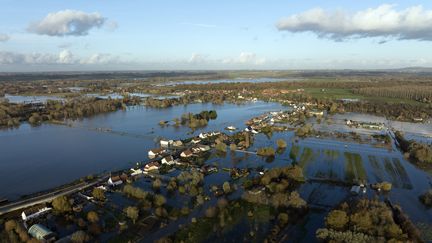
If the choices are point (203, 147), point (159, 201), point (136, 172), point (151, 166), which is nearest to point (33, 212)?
point (159, 201)

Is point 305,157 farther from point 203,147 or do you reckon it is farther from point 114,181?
point 114,181

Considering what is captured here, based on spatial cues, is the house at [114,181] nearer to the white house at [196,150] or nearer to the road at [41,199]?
the road at [41,199]

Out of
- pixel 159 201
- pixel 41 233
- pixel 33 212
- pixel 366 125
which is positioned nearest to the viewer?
pixel 41 233

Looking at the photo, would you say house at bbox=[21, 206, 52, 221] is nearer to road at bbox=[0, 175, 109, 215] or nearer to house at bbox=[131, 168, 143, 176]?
road at bbox=[0, 175, 109, 215]

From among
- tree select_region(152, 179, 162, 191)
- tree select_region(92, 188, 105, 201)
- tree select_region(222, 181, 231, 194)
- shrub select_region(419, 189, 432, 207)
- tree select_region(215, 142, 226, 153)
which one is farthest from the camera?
tree select_region(215, 142, 226, 153)

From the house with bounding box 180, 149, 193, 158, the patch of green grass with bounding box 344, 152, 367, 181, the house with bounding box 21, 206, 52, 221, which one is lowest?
the patch of green grass with bounding box 344, 152, 367, 181

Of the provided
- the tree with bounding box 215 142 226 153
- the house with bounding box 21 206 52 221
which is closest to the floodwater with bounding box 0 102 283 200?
the house with bounding box 21 206 52 221
